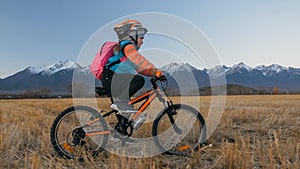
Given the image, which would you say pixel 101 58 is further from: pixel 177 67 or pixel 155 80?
pixel 177 67

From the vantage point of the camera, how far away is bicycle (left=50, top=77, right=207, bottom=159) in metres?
4.05

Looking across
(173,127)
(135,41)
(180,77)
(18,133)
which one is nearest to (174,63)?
(180,77)

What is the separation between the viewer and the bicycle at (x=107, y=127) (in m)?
4.05

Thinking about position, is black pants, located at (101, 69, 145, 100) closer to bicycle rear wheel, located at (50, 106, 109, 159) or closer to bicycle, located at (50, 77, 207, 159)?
bicycle, located at (50, 77, 207, 159)

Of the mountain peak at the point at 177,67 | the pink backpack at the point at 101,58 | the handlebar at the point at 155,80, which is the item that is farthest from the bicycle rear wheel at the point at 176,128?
the pink backpack at the point at 101,58

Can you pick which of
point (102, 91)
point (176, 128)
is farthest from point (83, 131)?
point (176, 128)

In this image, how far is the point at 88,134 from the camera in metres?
4.08

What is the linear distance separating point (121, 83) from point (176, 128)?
130cm

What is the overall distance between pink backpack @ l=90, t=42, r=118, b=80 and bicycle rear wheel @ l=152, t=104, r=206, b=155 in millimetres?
1276

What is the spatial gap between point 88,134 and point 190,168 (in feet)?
5.80

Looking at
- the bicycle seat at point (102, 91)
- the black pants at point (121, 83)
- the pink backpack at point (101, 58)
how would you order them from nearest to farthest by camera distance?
the pink backpack at point (101, 58) < the black pants at point (121, 83) < the bicycle seat at point (102, 91)

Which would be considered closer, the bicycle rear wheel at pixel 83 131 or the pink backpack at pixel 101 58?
the pink backpack at pixel 101 58

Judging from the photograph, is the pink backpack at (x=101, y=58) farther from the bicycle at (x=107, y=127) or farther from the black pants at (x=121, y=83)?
the bicycle at (x=107, y=127)

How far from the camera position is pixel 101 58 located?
153 inches
